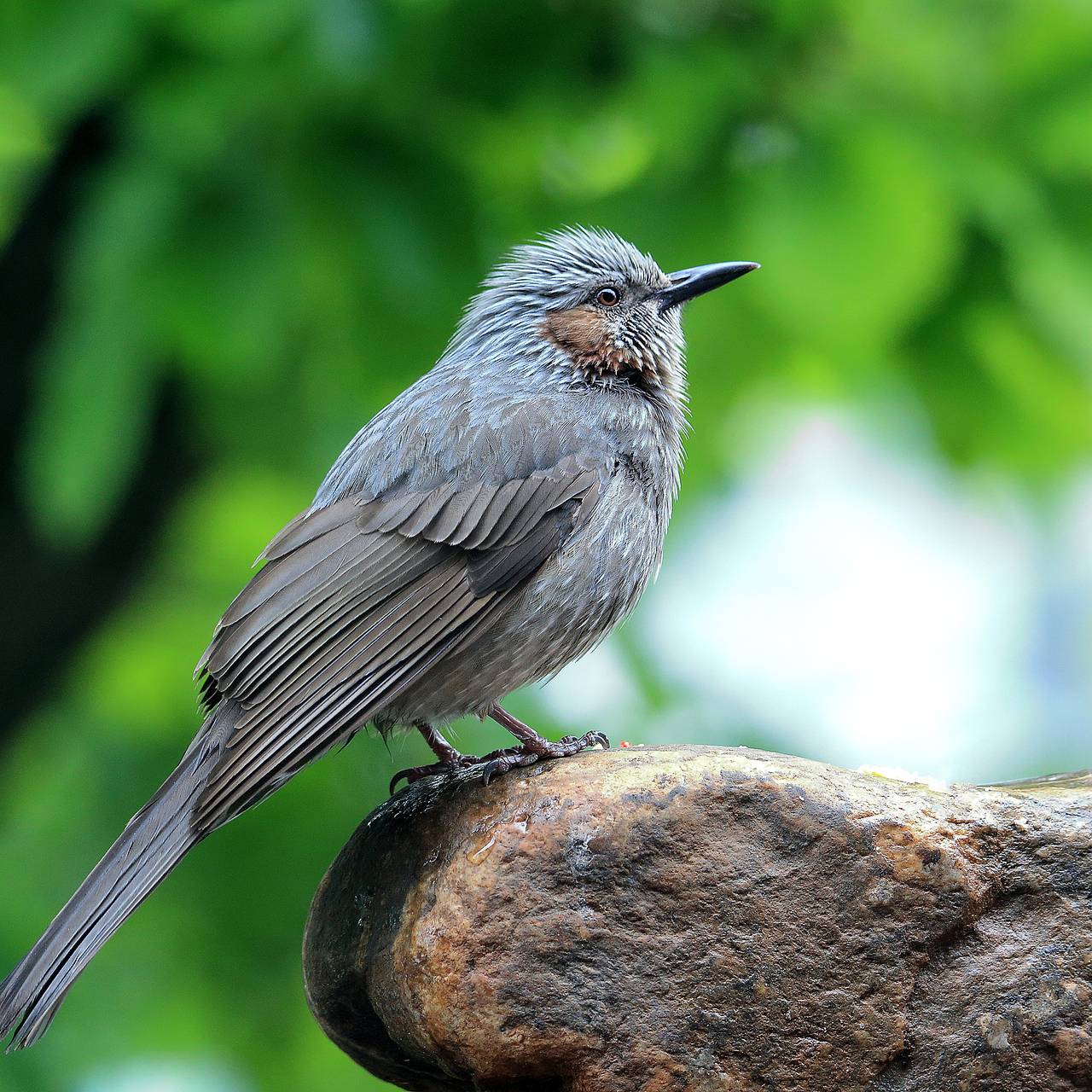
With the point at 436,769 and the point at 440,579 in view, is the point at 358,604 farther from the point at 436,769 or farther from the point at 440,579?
the point at 436,769

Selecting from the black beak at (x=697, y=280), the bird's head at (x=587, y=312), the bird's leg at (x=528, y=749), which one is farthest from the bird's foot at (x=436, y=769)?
the black beak at (x=697, y=280)

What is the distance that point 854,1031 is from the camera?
3.72 m

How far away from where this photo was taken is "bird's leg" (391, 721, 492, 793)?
4727mm

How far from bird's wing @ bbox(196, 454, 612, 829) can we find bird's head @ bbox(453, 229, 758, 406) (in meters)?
0.70

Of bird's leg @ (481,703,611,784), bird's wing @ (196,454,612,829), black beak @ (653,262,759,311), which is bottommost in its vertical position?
bird's leg @ (481,703,611,784)

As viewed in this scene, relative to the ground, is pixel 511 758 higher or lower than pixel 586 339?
lower

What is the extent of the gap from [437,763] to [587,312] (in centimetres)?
174

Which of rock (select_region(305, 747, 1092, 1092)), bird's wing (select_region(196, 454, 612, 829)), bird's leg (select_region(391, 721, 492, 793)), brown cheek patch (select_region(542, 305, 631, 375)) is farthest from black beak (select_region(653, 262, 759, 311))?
rock (select_region(305, 747, 1092, 1092))

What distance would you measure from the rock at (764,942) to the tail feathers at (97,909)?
768 mm

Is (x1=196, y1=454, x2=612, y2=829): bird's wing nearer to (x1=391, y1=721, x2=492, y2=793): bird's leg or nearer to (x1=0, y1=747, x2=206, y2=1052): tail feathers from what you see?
(x1=0, y1=747, x2=206, y2=1052): tail feathers

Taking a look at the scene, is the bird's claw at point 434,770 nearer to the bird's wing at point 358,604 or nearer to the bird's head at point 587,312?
the bird's wing at point 358,604

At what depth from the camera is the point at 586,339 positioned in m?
5.55

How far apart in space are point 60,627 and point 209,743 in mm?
3094

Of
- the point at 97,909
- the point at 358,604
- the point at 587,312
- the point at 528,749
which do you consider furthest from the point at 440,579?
the point at 587,312
